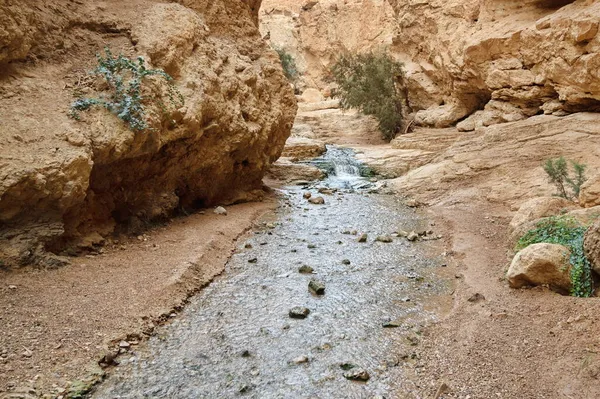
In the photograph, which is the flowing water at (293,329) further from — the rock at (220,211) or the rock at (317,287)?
the rock at (220,211)

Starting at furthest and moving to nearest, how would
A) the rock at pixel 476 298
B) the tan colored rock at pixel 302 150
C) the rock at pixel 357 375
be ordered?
the tan colored rock at pixel 302 150 < the rock at pixel 476 298 < the rock at pixel 357 375

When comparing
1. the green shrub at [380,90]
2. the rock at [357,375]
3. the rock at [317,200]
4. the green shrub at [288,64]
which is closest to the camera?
the rock at [357,375]

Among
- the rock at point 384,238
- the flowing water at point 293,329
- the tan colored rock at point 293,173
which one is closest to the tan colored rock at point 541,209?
the flowing water at point 293,329

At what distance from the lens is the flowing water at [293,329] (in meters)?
4.42

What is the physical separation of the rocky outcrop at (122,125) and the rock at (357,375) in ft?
14.8

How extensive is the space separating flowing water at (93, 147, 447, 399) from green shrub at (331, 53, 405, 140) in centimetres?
1525

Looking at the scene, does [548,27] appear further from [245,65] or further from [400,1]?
[400,1]

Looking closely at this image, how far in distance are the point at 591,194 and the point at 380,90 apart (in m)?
17.7

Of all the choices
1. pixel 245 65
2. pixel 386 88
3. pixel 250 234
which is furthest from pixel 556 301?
pixel 386 88


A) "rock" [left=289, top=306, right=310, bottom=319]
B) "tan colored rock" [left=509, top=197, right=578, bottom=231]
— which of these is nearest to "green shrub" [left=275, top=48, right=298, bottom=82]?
"tan colored rock" [left=509, top=197, right=578, bottom=231]

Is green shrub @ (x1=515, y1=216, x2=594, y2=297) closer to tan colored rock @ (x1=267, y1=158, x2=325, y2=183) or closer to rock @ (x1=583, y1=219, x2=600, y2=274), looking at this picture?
rock @ (x1=583, y1=219, x2=600, y2=274)

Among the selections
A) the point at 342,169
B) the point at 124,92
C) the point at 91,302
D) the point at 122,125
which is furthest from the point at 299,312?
the point at 342,169

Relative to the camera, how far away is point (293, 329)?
5.58m

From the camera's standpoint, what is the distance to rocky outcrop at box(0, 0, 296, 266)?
629cm
